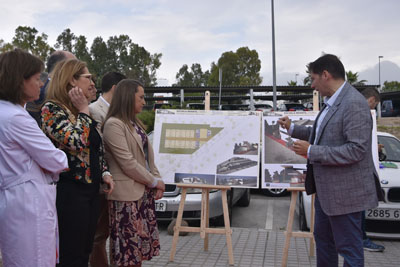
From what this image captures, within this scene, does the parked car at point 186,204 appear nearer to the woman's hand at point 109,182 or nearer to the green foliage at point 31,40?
the woman's hand at point 109,182

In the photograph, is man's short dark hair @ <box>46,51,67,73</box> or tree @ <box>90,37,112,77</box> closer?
man's short dark hair @ <box>46,51,67,73</box>

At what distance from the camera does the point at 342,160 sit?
2.90 metres

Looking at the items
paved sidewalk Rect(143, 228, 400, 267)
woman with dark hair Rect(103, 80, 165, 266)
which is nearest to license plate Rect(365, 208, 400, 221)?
paved sidewalk Rect(143, 228, 400, 267)

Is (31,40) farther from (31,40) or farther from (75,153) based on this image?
(75,153)

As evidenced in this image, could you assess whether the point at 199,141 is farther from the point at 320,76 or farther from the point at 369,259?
the point at 369,259

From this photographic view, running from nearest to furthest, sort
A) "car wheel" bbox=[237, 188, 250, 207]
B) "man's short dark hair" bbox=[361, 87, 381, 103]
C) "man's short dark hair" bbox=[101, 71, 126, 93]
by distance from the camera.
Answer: "man's short dark hair" bbox=[101, 71, 126, 93] → "man's short dark hair" bbox=[361, 87, 381, 103] → "car wheel" bbox=[237, 188, 250, 207]

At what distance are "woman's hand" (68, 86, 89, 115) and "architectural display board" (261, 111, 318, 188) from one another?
2.58 meters

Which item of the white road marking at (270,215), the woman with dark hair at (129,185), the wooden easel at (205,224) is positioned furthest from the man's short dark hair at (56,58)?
the white road marking at (270,215)

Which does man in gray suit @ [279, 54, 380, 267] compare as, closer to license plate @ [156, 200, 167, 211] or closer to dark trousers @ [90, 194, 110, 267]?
dark trousers @ [90, 194, 110, 267]

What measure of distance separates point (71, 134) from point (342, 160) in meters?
1.97

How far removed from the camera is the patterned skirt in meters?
3.38

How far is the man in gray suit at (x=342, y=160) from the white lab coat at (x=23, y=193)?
1.94 metres

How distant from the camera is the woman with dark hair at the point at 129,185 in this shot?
134 inches

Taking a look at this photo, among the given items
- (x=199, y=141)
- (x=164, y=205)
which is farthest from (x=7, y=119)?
(x=164, y=205)
